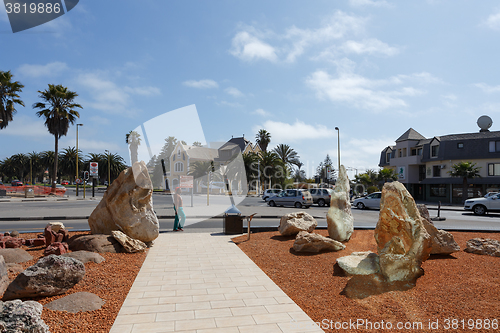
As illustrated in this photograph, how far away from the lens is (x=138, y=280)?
6.04 meters

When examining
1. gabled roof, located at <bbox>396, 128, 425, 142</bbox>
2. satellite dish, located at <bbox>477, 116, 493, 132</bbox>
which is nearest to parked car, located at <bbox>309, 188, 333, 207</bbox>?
gabled roof, located at <bbox>396, 128, 425, 142</bbox>

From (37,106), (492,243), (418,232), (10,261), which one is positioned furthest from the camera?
(37,106)

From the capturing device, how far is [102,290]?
17.1 feet

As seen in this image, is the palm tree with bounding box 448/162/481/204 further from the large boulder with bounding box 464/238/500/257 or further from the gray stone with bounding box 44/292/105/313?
the gray stone with bounding box 44/292/105/313

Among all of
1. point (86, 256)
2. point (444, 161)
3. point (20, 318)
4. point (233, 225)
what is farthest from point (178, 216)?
point (444, 161)

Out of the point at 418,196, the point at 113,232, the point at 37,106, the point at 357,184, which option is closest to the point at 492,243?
the point at 113,232

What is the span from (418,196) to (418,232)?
4396 centimetres

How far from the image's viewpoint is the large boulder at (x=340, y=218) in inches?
362

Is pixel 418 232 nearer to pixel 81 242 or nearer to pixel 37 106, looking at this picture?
pixel 81 242

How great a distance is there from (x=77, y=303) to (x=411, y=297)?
5.18 metres

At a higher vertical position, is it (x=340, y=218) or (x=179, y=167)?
(x=179, y=167)

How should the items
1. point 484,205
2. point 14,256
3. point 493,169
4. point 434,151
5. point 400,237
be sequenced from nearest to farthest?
point 400,237 < point 14,256 < point 484,205 < point 493,169 < point 434,151

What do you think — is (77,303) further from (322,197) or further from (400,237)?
(322,197)

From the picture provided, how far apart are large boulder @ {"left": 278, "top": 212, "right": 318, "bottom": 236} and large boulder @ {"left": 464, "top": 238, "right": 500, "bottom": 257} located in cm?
422
